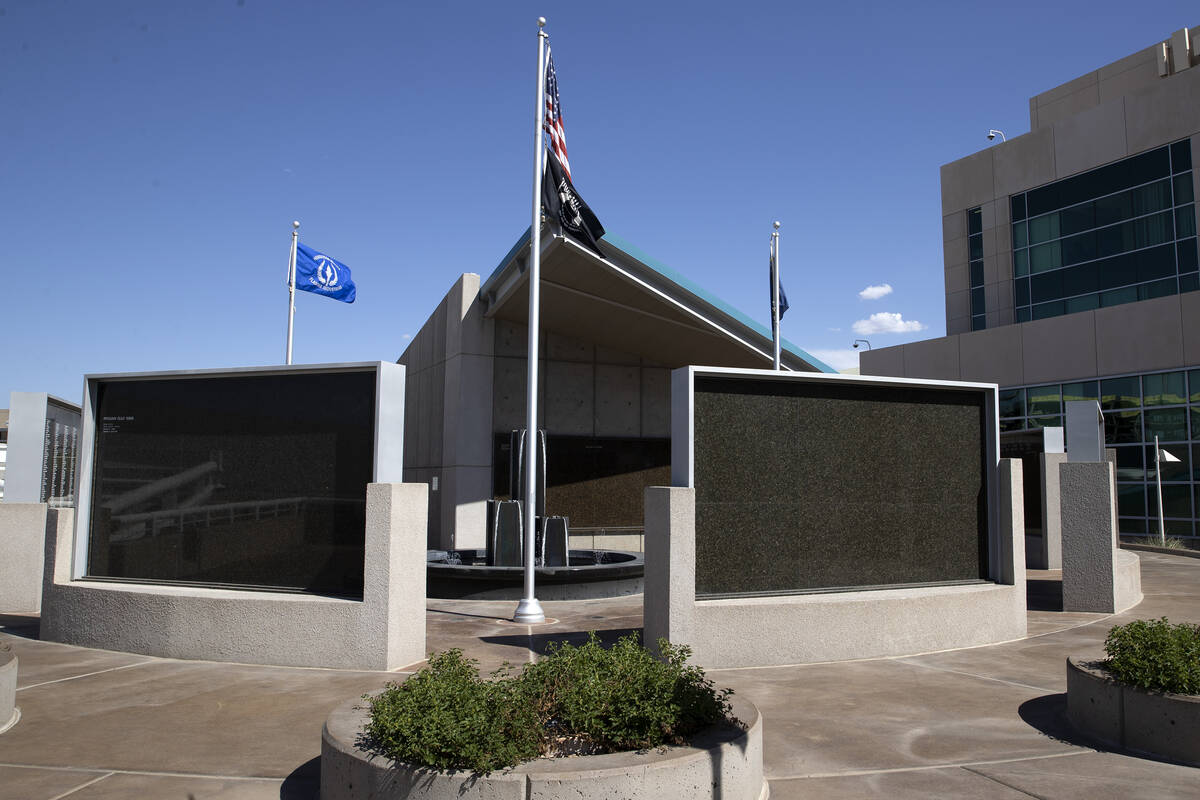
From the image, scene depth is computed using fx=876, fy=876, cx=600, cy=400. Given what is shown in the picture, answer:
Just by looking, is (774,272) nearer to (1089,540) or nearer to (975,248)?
(1089,540)

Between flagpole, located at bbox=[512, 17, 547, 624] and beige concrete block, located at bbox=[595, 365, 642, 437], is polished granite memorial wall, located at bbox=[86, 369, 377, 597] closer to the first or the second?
flagpole, located at bbox=[512, 17, 547, 624]

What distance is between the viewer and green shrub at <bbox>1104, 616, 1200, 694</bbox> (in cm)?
595

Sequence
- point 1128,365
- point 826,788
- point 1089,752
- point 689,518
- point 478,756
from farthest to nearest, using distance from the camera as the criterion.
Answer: point 1128,365 < point 689,518 < point 1089,752 < point 826,788 < point 478,756

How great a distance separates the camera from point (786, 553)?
9133 mm

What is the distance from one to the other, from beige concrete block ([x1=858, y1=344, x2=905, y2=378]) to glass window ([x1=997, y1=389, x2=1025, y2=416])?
18.3 feet

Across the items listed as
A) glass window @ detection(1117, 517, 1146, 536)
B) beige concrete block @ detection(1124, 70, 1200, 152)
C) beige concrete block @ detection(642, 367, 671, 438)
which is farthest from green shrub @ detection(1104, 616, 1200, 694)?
beige concrete block @ detection(1124, 70, 1200, 152)

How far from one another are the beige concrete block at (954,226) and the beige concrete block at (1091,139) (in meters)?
4.77

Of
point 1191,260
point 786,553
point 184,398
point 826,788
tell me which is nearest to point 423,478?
point 184,398

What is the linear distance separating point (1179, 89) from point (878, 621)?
28.8 metres

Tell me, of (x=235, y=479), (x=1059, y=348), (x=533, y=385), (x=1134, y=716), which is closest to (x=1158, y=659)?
(x=1134, y=716)

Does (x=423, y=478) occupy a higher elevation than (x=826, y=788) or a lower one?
higher

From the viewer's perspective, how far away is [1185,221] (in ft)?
95.6

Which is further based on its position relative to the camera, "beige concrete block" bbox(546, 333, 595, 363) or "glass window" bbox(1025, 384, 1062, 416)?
"glass window" bbox(1025, 384, 1062, 416)

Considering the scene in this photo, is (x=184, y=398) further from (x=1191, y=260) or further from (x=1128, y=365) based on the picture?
(x=1191, y=260)
